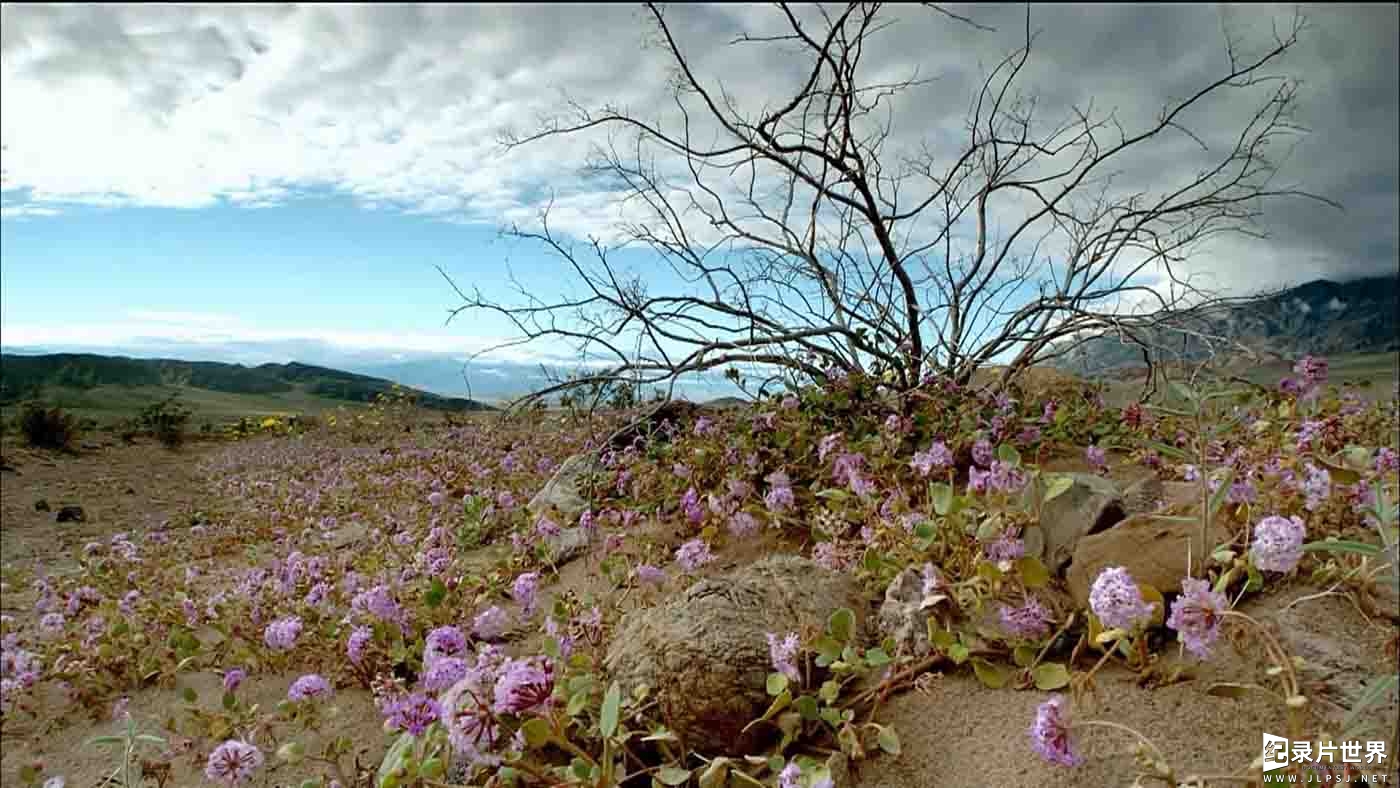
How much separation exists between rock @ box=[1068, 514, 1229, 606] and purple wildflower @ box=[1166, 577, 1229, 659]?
10.7 inches

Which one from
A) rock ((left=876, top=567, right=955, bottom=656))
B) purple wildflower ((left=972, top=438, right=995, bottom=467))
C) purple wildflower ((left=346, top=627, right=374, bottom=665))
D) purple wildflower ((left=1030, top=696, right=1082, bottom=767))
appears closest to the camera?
purple wildflower ((left=1030, top=696, right=1082, bottom=767))

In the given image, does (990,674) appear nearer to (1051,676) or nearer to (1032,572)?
(1051,676)

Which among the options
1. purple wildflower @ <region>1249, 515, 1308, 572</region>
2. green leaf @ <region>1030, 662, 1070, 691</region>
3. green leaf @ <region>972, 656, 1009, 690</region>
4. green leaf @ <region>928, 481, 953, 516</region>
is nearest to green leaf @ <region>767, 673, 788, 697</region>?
green leaf @ <region>972, 656, 1009, 690</region>

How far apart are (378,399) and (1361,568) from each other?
966 cm

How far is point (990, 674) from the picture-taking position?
1.97 meters

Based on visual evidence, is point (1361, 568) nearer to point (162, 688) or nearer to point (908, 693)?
point (908, 693)

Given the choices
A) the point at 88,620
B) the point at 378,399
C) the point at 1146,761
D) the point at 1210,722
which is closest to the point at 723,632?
the point at 1146,761

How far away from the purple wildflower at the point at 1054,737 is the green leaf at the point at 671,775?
76 centimetres

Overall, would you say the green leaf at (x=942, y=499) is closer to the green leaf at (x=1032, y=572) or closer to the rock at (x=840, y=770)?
the green leaf at (x=1032, y=572)

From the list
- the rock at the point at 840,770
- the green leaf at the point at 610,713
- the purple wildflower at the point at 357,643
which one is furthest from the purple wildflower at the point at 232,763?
the rock at the point at 840,770

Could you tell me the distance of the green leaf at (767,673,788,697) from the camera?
1.87 m

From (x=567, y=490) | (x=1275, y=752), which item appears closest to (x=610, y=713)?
(x=1275, y=752)

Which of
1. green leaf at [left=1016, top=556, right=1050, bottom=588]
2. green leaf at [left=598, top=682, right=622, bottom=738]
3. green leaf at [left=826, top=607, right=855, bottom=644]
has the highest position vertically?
green leaf at [left=1016, top=556, right=1050, bottom=588]

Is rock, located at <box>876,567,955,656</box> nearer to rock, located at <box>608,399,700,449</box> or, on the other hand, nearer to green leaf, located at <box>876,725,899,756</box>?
green leaf, located at <box>876,725,899,756</box>
